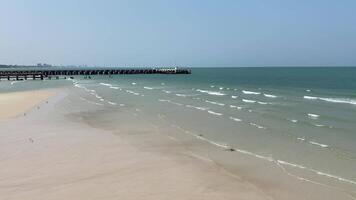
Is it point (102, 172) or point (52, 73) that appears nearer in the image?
point (102, 172)

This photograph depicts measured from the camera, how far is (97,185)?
37.7 ft

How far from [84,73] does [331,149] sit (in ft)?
360

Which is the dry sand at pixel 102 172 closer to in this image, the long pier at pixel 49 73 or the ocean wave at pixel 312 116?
the ocean wave at pixel 312 116

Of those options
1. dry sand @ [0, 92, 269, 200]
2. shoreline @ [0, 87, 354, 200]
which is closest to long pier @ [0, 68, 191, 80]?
shoreline @ [0, 87, 354, 200]

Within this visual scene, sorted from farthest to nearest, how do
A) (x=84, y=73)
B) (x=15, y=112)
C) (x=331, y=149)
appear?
(x=84, y=73), (x=15, y=112), (x=331, y=149)

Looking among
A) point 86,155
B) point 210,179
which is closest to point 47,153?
point 86,155

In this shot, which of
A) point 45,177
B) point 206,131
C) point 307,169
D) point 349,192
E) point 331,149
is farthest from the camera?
point 206,131

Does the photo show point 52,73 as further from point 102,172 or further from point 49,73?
point 102,172

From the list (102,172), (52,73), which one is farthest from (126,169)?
(52,73)

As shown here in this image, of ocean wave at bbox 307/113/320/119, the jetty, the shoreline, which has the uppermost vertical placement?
ocean wave at bbox 307/113/320/119

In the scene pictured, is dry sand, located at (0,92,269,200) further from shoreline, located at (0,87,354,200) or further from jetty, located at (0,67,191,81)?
jetty, located at (0,67,191,81)

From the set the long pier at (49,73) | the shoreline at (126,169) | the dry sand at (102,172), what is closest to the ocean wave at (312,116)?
the shoreline at (126,169)

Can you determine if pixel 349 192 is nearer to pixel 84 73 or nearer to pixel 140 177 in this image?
pixel 140 177

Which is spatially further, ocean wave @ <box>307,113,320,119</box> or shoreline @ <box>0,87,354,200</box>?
ocean wave @ <box>307,113,320,119</box>
